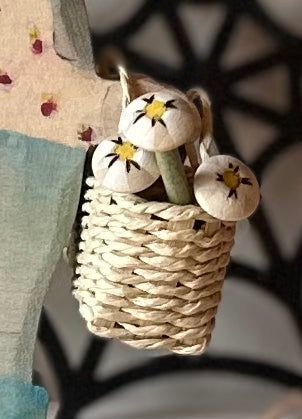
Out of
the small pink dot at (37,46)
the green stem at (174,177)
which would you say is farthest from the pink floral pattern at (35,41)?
the green stem at (174,177)

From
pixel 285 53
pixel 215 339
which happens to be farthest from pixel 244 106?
pixel 215 339

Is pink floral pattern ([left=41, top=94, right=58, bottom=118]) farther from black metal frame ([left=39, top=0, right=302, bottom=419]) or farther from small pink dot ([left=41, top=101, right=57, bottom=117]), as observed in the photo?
black metal frame ([left=39, top=0, right=302, bottom=419])

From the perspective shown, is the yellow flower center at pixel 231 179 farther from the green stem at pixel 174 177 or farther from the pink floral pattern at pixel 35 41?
the pink floral pattern at pixel 35 41

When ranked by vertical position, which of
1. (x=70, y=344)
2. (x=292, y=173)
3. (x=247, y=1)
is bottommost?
(x=70, y=344)

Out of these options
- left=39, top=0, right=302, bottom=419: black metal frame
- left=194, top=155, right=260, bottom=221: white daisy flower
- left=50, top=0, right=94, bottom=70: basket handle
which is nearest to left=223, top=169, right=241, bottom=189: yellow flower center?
left=194, top=155, right=260, bottom=221: white daisy flower

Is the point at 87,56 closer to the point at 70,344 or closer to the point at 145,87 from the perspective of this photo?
the point at 145,87
